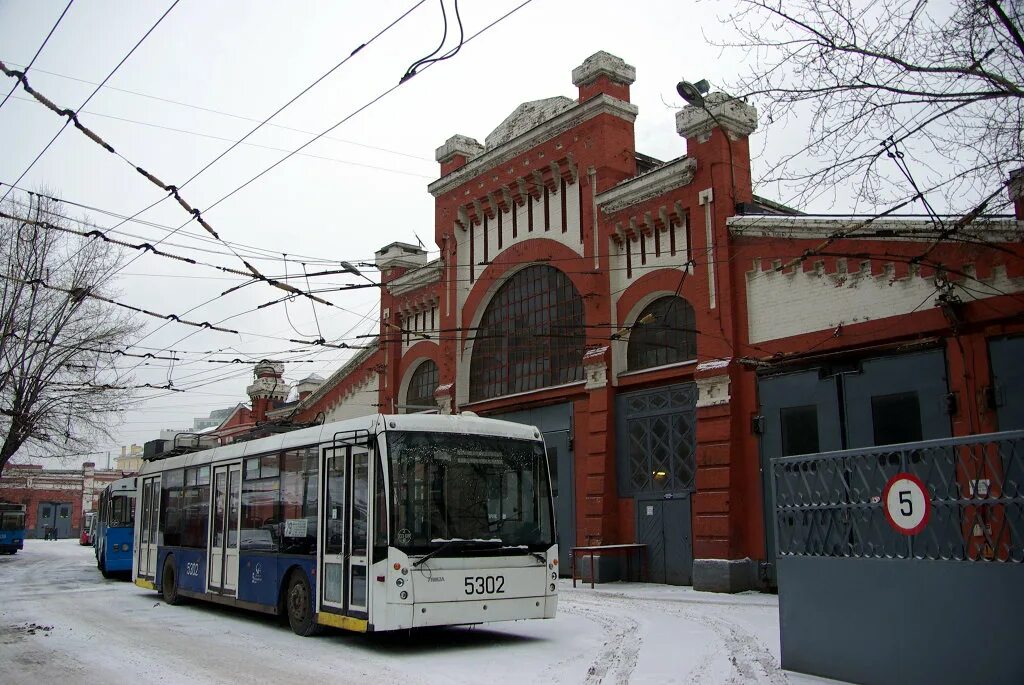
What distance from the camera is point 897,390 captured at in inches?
658

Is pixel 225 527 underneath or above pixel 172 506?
underneath

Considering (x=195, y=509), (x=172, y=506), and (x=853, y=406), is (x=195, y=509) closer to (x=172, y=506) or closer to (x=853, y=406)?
(x=172, y=506)

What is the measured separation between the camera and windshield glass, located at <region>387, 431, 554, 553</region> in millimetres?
11062

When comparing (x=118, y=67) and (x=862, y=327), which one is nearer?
(x=118, y=67)

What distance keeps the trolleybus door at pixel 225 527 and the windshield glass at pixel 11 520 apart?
129 ft

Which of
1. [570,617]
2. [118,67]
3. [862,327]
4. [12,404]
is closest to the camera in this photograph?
[118,67]

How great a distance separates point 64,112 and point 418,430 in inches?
273

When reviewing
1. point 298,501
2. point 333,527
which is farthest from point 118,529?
point 333,527

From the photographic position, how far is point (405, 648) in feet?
37.6

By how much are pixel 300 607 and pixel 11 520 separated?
144 feet

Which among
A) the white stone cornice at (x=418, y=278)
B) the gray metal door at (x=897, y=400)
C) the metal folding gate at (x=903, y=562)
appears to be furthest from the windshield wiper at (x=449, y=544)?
the white stone cornice at (x=418, y=278)

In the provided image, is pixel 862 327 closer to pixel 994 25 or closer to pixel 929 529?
pixel 994 25

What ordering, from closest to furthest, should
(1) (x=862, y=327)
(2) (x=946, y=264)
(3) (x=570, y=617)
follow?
(3) (x=570, y=617) < (2) (x=946, y=264) < (1) (x=862, y=327)

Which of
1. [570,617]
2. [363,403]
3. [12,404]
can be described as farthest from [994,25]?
[12,404]
